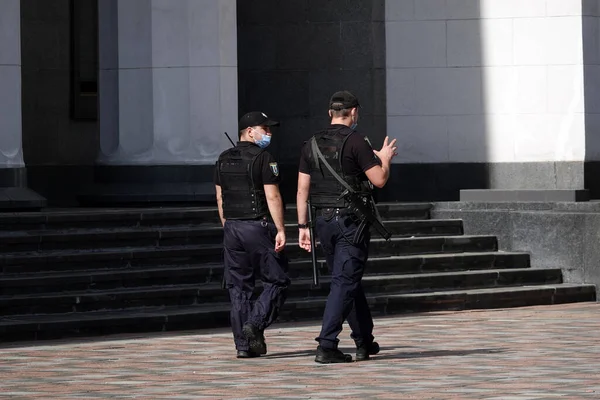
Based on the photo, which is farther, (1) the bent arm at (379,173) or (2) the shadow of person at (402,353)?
(2) the shadow of person at (402,353)

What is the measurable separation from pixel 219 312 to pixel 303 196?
303 cm

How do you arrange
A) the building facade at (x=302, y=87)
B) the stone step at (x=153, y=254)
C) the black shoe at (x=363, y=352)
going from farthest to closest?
the building facade at (x=302, y=87) → the stone step at (x=153, y=254) → the black shoe at (x=363, y=352)

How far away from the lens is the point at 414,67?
1898 centimetres

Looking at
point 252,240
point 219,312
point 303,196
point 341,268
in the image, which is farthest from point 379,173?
point 219,312

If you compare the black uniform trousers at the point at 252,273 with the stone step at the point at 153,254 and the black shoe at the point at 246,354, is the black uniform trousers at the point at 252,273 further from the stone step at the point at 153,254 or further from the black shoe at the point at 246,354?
the stone step at the point at 153,254

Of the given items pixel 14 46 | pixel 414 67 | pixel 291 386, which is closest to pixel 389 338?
pixel 291 386

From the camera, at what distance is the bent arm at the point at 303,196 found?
1031 cm

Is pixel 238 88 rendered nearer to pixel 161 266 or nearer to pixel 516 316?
pixel 161 266

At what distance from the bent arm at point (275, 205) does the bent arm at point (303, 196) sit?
0.23 m

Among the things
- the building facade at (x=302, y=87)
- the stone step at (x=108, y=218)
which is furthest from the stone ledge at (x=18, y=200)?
the building facade at (x=302, y=87)

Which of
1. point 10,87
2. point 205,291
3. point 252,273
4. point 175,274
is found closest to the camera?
point 252,273

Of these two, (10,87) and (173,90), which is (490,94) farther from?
(10,87)

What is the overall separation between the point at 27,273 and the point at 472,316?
4.19m

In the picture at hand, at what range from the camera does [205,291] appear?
45.0 ft
